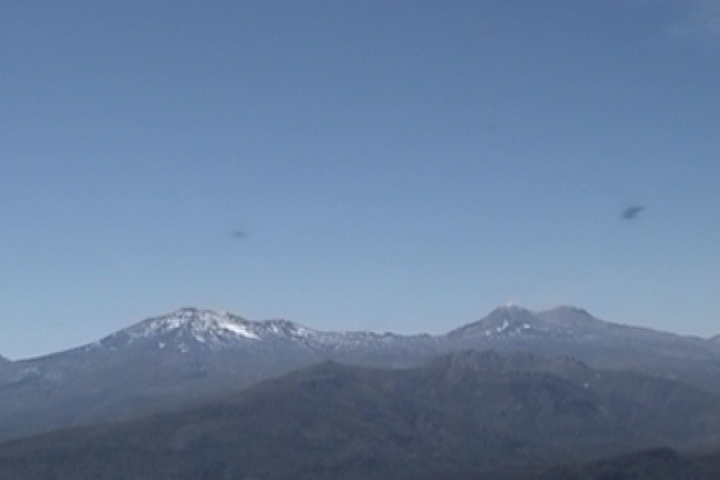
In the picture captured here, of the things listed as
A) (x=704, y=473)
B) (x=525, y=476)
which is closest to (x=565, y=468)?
(x=525, y=476)

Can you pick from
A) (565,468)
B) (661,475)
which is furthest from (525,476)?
(661,475)

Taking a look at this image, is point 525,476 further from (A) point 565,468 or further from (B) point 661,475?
(B) point 661,475

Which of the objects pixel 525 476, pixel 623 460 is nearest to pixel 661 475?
pixel 623 460

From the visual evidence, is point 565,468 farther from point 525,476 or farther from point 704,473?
point 704,473

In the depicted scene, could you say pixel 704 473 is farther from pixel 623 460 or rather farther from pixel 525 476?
pixel 525 476

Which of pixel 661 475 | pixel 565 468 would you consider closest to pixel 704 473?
pixel 661 475

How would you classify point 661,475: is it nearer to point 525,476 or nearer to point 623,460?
point 623,460

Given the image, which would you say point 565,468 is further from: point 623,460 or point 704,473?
point 704,473
